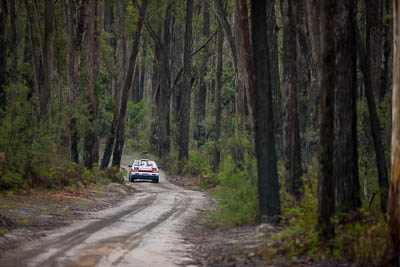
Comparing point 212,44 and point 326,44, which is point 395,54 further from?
point 212,44

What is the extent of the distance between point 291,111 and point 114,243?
785cm

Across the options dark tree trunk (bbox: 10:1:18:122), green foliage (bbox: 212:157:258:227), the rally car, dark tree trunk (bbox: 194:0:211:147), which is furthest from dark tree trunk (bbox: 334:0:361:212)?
dark tree trunk (bbox: 194:0:211:147)

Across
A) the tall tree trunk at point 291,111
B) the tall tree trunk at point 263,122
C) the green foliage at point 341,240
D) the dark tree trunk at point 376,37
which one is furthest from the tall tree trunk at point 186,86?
the green foliage at point 341,240

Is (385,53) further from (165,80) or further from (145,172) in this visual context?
(165,80)

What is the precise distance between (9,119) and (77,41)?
10530mm

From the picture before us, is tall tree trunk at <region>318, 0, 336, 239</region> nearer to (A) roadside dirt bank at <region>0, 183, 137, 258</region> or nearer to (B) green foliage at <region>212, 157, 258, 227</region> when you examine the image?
(B) green foliage at <region>212, 157, 258, 227</region>

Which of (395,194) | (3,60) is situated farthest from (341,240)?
(3,60)

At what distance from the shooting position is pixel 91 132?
29953 mm

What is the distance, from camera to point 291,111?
16922 mm

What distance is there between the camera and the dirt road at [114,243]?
9.05 metres

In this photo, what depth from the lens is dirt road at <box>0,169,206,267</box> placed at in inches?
356

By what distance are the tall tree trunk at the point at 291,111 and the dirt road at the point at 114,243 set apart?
131 inches

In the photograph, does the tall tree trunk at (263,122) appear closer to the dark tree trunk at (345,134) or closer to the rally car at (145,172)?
the dark tree trunk at (345,134)

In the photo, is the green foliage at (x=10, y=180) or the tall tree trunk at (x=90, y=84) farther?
the tall tree trunk at (x=90, y=84)
